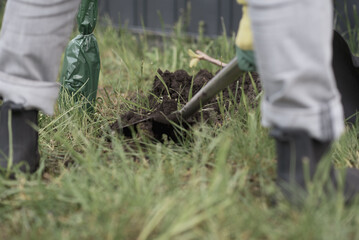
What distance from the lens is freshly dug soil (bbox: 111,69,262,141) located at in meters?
1.64

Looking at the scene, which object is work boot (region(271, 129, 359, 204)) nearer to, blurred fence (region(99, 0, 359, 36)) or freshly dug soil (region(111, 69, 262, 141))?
freshly dug soil (region(111, 69, 262, 141))

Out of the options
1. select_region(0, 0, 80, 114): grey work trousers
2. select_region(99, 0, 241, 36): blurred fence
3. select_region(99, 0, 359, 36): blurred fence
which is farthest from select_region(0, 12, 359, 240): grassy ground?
select_region(99, 0, 241, 36): blurred fence

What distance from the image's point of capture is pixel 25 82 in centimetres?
129

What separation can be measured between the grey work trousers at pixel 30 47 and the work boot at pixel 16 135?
0.03 metres

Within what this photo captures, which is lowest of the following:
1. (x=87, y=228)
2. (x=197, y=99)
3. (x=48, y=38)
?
(x=87, y=228)

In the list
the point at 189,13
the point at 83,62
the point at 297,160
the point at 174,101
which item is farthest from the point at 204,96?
the point at 189,13

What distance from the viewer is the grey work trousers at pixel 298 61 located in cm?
102

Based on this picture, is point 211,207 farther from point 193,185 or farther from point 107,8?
point 107,8

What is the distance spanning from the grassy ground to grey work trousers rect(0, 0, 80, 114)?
0.14 metres

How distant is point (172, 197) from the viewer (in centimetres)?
110

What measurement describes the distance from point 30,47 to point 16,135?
23cm

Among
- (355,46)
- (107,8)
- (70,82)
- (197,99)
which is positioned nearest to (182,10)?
(107,8)

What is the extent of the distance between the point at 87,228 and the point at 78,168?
0.31 meters

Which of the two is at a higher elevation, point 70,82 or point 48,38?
point 48,38
